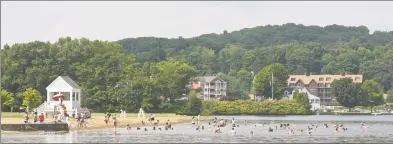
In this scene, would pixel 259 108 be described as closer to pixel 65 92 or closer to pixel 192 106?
pixel 192 106

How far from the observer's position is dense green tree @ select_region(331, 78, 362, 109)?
609 ft

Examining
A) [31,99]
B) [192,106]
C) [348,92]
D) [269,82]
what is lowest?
[192,106]

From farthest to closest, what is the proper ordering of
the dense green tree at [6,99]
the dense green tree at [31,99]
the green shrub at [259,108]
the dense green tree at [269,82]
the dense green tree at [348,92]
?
the dense green tree at [348,92] → the dense green tree at [269,82] → the green shrub at [259,108] → the dense green tree at [6,99] → the dense green tree at [31,99]

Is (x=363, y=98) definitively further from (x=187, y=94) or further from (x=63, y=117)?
(x=63, y=117)

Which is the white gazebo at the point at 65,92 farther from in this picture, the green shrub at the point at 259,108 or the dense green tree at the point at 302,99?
the dense green tree at the point at 302,99

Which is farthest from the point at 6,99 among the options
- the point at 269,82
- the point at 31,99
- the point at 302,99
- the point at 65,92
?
the point at 269,82

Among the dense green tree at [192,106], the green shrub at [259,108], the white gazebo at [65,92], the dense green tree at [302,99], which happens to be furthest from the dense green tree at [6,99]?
the dense green tree at [302,99]

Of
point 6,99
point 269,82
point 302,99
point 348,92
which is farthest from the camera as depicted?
point 348,92

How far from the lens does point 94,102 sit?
120 meters

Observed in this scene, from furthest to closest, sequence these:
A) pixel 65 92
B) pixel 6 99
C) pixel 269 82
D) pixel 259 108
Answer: pixel 269 82 → pixel 259 108 → pixel 6 99 → pixel 65 92

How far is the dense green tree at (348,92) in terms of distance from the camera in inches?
7308

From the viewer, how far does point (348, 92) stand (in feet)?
611

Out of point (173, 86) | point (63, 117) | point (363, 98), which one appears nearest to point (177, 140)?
point (63, 117)

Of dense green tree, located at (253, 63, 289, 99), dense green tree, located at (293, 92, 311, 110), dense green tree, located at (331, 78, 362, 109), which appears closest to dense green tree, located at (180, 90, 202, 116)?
dense green tree, located at (293, 92, 311, 110)
